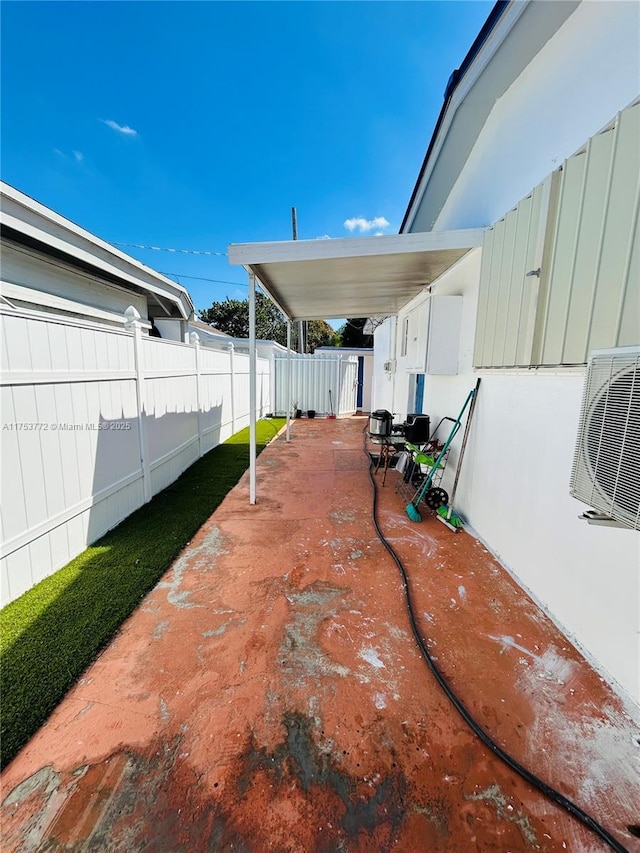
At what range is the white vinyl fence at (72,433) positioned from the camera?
2.20 meters

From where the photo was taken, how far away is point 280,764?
1354 mm

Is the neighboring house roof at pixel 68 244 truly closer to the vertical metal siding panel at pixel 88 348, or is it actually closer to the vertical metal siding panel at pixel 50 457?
the vertical metal siding panel at pixel 88 348

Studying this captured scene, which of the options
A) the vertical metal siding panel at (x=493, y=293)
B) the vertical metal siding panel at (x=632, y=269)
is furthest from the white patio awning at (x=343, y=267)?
the vertical metal siding panel at (x=632, y=269)

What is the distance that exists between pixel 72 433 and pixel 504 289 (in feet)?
12.5

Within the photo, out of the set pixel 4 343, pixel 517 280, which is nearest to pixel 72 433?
pixel 4 343

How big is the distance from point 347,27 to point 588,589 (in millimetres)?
6801

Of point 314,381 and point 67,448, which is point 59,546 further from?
point 314,381

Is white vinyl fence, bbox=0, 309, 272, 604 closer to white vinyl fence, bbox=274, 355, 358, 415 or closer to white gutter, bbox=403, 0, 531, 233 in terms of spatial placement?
white gutter, bbox=403, 0, 531, 233

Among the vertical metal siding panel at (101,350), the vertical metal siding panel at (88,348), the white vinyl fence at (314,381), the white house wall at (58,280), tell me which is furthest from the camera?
the white vinyl fence at (314,381)

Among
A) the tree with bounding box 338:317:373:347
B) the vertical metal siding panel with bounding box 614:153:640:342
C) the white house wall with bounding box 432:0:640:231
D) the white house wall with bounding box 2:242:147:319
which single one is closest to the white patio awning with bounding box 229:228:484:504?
Answer: the white house wall with bounding box 432:0:640:231

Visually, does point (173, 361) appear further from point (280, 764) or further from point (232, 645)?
point (280, 764)

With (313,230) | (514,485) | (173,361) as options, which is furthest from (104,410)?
(313,230)

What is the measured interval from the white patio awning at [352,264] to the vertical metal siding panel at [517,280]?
0.68 metres

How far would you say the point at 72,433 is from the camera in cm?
271
